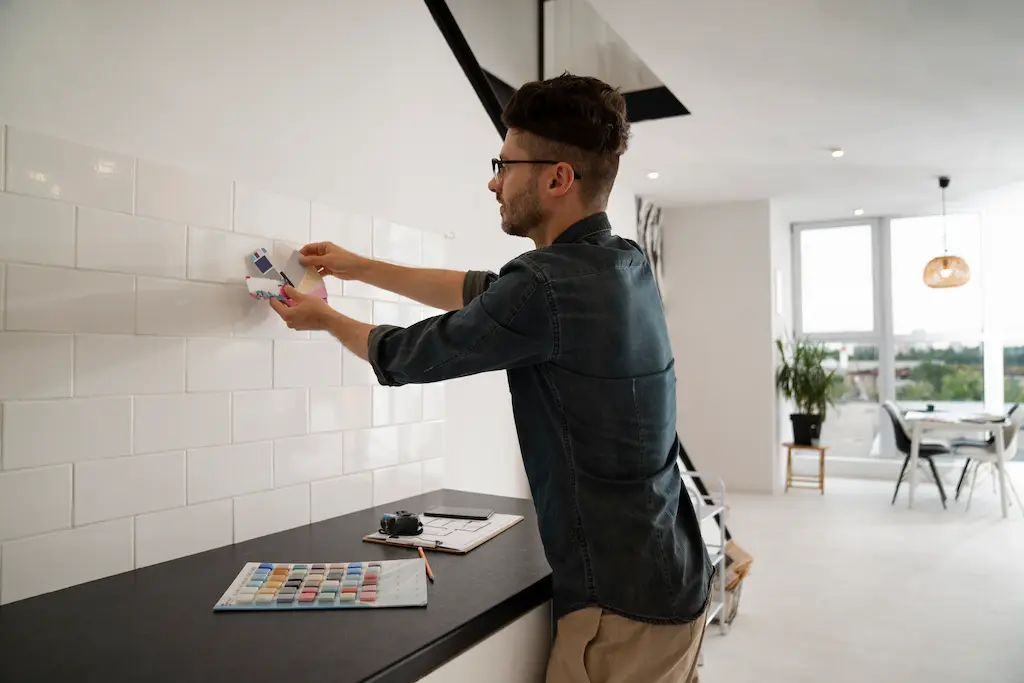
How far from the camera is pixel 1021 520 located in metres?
5.71

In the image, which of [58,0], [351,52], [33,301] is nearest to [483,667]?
[33,301]

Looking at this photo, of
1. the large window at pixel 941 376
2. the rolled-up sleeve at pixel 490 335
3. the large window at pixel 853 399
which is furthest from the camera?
the large window at pixel 853 399

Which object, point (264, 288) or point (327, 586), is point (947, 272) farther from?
point (327, 586)

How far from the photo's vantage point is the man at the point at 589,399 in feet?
3.68

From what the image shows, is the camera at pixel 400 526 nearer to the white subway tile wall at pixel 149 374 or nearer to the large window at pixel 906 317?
the white subway tile wall at pixel 149 374

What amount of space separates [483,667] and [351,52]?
1.55 meters

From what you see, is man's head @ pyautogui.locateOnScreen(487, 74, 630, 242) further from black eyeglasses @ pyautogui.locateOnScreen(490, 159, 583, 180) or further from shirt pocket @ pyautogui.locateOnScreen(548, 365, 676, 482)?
shirt pocket @ pyautogui.locateOnScreen(548, 365, 676, 482)

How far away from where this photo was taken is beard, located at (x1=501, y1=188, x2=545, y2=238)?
1.29m

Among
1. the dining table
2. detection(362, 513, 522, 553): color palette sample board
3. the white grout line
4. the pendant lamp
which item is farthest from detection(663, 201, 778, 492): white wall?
the white grout line

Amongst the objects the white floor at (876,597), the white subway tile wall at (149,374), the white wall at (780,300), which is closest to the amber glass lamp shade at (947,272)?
the white wall at (780,300)

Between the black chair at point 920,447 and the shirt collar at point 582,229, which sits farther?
the black chair at point 920,447

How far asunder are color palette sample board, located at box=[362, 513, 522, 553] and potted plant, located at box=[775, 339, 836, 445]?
5.79 meters

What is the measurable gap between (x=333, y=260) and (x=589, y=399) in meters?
0.74

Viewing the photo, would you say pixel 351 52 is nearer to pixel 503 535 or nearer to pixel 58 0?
pixel 58 0
